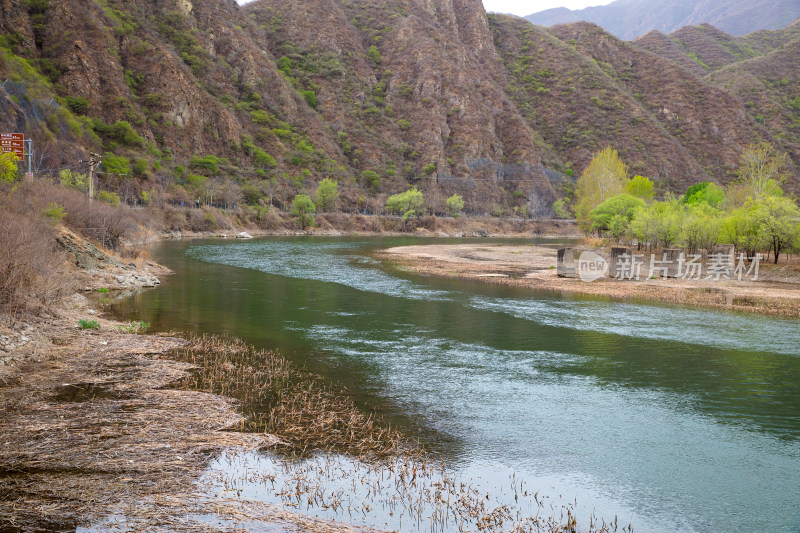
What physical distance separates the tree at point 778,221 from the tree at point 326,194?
9741cm

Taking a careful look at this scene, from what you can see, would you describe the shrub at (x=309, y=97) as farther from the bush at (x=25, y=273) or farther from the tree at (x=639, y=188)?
the bush at (x=25, y=273)

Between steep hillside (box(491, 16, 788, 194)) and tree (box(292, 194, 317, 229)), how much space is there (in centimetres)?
8953

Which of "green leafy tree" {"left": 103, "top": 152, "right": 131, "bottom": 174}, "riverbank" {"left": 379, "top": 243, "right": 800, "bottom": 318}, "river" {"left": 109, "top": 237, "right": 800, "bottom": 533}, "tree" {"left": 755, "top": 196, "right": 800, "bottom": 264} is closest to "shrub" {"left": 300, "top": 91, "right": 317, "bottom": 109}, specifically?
"green leafy tree" {"left": 103, "top": 152, "right": 131, "bottom": 174}

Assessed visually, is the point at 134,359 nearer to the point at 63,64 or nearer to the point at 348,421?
the point at 348,421

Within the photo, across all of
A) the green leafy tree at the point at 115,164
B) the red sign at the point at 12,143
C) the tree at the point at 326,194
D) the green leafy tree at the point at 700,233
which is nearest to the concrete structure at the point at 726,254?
the green leafy tree at the point at 700,233

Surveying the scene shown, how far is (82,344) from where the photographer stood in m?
17.8

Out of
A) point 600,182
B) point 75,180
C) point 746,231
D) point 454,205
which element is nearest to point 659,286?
point 746,231

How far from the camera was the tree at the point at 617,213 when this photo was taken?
238 feet

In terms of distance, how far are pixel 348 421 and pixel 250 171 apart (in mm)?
126492

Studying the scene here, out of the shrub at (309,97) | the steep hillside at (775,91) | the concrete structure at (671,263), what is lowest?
the concrete structure at (671,263)

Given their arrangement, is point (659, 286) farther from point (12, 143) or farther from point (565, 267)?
point (12, 143)

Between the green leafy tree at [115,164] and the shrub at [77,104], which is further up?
the shrub at [77,104]

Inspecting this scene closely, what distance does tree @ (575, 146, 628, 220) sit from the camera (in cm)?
9231

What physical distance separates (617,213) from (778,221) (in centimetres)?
2829
